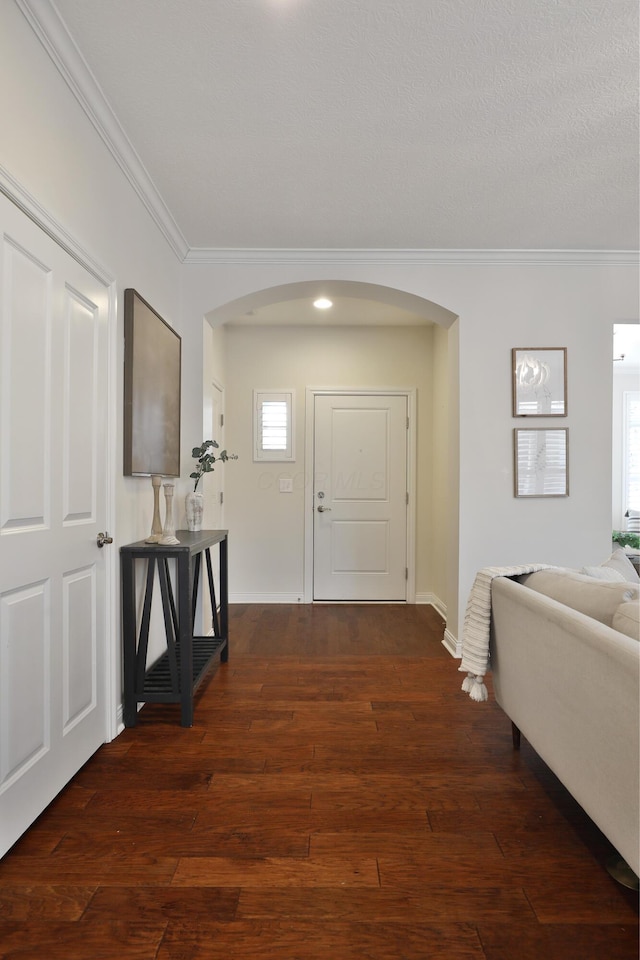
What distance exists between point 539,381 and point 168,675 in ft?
9.54

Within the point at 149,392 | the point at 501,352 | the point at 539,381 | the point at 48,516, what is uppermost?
the point at 501,352

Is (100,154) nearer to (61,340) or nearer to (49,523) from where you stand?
(61,340)

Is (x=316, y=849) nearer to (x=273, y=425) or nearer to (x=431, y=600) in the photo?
(x=431, y=600)

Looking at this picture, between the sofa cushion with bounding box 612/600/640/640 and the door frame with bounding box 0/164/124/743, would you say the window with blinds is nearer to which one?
the door frame with bounding box 0/164/124/743

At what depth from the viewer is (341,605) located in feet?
17.4

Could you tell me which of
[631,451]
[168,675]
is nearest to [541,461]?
[168,675]

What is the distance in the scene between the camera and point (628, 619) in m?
1.58

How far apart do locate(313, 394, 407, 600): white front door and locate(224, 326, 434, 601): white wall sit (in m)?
0.15

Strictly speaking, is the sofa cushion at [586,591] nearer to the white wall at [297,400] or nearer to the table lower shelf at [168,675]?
the table lower shelf at [168,675]

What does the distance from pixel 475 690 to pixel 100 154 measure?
2696 mm

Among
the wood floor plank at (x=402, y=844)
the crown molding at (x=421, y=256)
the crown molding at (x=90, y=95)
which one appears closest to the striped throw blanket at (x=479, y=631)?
the wood floor plank at (x=402, y=844)

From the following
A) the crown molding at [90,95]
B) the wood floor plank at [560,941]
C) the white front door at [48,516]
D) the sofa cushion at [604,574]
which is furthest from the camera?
the sofa cushion at [604,574]

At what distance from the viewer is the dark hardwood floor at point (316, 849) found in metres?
1.43

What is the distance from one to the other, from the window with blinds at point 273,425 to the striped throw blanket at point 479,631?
3.20m
